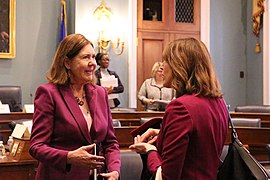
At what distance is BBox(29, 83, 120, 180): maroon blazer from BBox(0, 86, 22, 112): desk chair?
14.9 ft

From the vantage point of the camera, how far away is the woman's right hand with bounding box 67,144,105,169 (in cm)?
192

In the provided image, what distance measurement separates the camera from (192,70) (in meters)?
1.79

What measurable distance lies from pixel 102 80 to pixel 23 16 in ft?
7.52

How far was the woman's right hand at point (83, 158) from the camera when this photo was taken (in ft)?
6.30

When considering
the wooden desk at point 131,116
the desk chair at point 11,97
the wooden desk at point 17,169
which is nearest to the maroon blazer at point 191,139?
the wooden desk at point 17,169

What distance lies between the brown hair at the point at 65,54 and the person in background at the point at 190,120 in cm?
49

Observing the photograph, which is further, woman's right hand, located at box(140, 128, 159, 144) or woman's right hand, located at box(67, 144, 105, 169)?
woman's right hand, located at box(140, 128, 159, 144)

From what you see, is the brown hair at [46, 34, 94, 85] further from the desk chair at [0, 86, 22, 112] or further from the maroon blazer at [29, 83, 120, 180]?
the desk chair at [0, 86, 22, 112]

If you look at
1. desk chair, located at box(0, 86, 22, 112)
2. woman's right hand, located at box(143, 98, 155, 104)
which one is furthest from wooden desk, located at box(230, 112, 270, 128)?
desk chair, located at box(0, 86, 22, 112)

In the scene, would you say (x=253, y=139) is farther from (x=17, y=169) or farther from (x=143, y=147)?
(x=143, y=147)

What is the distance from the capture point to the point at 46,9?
308 inches

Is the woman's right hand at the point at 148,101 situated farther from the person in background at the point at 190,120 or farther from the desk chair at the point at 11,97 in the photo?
the person in background at the point at 190,120

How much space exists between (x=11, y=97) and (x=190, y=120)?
5245mm

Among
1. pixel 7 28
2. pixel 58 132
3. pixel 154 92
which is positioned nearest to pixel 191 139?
pixel 58 132
